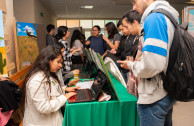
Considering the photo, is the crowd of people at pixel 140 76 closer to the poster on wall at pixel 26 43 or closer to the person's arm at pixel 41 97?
the person's arm at pixel 41 97

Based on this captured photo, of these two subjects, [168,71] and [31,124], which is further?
[31,124]

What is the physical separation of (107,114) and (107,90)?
22 centimetres

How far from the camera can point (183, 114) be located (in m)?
2.49

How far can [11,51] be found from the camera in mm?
2227

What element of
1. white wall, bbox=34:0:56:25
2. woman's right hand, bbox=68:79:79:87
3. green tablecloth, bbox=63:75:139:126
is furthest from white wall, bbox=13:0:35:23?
green tablecloth, bbox=63:75:139:126

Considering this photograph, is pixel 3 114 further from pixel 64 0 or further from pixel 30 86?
pixel 64 0

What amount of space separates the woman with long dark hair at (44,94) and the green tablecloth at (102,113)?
0.39 feet

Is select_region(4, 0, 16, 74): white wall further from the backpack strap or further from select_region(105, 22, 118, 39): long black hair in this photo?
the backpack strap

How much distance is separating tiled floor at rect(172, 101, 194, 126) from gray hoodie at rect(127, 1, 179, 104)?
63.1 inches

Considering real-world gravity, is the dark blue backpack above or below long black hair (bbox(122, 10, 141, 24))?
below

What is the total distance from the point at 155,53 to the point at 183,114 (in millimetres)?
2128

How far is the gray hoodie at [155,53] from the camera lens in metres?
0.85

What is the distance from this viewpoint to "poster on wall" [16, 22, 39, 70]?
2554 mm

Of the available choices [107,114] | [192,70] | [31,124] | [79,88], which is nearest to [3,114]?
[31,124]
